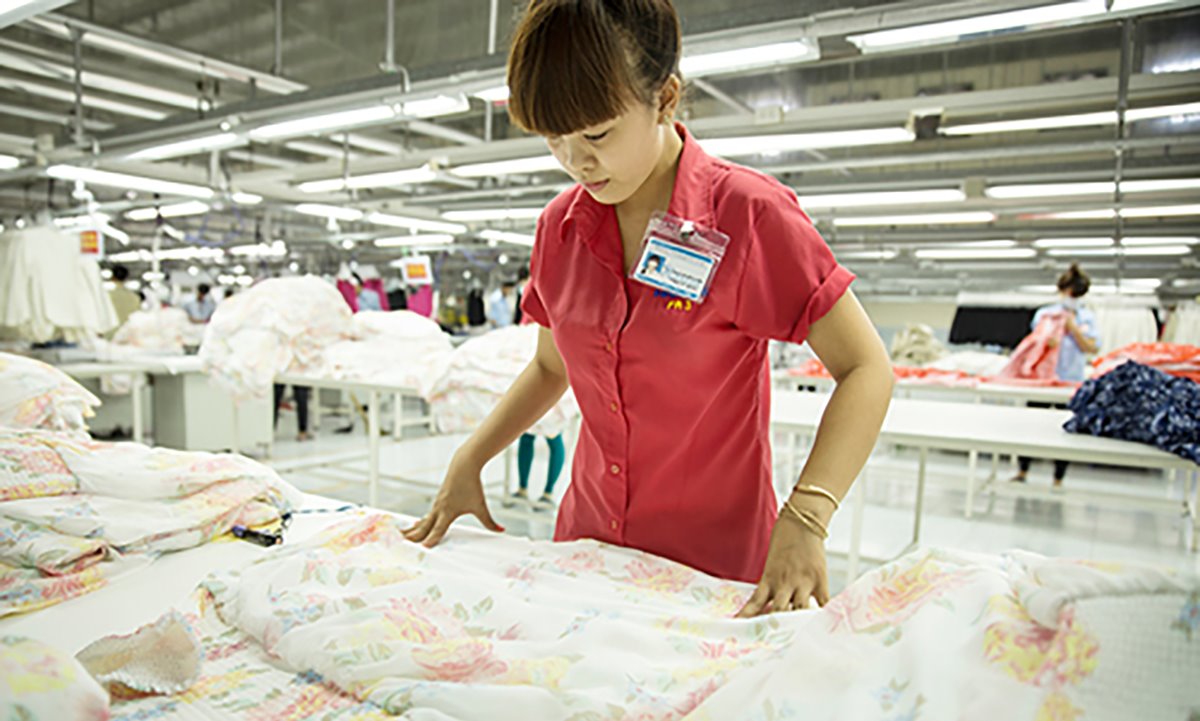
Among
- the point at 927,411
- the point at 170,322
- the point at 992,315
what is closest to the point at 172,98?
the point at 170,322

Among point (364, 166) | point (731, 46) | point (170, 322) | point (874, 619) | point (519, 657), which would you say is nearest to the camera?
point (874, 619)

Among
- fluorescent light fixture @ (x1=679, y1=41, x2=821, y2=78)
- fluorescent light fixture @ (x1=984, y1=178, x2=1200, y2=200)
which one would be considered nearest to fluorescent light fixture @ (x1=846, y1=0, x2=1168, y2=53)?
fluorescent light fixture @ (x1=679, y1=41, x2=821, y2=78)

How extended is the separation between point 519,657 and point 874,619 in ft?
1.35

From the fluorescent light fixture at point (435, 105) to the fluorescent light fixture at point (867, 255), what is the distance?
9.18m

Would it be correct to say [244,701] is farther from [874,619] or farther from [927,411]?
[927,411]

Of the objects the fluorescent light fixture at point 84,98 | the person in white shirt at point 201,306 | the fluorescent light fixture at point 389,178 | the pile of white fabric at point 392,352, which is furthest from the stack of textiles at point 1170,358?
the person in white shirt at point 201,306

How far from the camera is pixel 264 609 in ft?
3.26

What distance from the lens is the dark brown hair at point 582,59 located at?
2.85 ft

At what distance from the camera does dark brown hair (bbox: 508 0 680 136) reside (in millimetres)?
869

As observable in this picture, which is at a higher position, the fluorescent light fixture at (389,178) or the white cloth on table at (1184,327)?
the fluorescent light fixture at (389,178)

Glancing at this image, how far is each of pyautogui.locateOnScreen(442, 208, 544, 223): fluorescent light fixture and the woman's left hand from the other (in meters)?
7.81

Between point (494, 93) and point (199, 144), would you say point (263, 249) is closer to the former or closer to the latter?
point (199, 144)

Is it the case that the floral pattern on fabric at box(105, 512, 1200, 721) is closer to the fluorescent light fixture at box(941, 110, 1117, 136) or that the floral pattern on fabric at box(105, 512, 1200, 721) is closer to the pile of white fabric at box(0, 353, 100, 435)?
the pile of white fabric at box(0, 353, 100, 435)

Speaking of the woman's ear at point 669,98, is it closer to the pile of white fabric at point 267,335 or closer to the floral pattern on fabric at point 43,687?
the floral pattern on fabric at point 43,687
